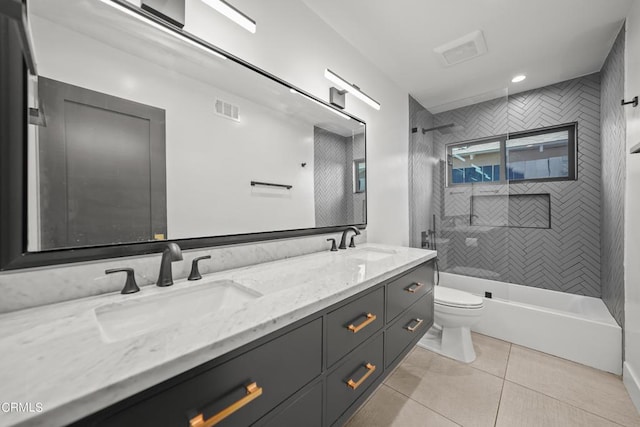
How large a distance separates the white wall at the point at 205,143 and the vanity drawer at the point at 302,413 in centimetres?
79

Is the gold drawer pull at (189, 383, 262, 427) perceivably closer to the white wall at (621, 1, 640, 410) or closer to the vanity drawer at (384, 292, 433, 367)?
the vanity drawer at (384, 292, 433, 367)

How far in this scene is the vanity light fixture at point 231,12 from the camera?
43.6 inches

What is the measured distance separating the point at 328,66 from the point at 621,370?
3.18m

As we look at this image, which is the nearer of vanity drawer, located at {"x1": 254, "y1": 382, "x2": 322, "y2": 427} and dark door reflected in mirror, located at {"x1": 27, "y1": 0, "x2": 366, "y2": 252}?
vanity drawer, located at {"x1": 254, "y1": 382, "x2": 322, "y2": 427}

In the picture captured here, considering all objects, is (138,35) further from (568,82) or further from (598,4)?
(568,82)

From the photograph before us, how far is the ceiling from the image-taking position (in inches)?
67.9

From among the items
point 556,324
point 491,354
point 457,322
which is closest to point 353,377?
point 457,322

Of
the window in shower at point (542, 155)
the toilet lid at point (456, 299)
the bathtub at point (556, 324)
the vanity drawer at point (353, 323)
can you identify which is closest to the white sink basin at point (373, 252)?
the vanity drawer at point (353, 323)

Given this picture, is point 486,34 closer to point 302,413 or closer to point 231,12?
point 231,12

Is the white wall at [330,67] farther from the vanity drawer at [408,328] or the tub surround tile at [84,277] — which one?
the tub surround tile at [84,277]

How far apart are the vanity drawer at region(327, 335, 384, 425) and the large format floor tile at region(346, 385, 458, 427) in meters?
0.54

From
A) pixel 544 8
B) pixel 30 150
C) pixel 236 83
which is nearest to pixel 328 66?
pixel 236 83

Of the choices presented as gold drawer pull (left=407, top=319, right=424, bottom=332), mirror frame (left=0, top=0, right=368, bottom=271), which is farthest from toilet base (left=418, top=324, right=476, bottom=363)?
mirror frame (left=0, top=0, right=368, bottom=271)

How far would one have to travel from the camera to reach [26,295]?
77cm
